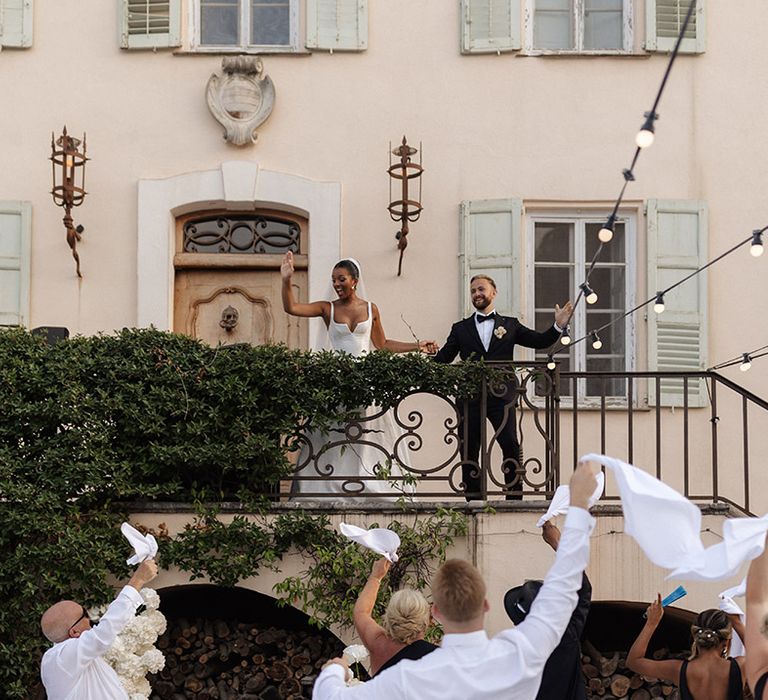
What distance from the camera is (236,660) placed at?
11062mm

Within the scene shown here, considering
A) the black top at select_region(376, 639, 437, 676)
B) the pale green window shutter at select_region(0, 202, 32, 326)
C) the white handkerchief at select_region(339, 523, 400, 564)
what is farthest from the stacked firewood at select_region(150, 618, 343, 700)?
the black top at select_region(376, 639, 437, 676)

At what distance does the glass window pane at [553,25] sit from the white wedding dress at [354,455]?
337 cm

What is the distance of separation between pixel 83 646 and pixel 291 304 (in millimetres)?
4361

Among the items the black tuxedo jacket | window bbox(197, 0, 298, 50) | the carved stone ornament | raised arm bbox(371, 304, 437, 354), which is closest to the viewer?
the black tuxedo jacket

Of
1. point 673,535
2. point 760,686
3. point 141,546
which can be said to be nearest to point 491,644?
point 673,535

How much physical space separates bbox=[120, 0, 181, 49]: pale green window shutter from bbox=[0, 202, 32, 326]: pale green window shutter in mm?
1648

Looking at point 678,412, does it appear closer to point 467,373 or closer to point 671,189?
point 671,189

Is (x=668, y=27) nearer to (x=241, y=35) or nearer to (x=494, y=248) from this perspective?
(x=494, y=248)

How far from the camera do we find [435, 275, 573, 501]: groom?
10766 millimetres

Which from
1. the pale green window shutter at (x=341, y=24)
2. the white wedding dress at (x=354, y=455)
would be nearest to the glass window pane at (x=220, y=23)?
the pale green window shutter at (x=341, y=24)

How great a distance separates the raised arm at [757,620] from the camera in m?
5.27

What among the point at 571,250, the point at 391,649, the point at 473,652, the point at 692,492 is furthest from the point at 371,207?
the point at 473,652

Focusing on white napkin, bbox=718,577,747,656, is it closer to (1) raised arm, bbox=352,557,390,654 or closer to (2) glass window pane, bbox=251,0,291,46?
(1) raised arm, bbox=352,557,390,654

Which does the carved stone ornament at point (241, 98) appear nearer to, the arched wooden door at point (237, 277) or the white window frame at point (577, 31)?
the arched wooden door at point (237, 277)
